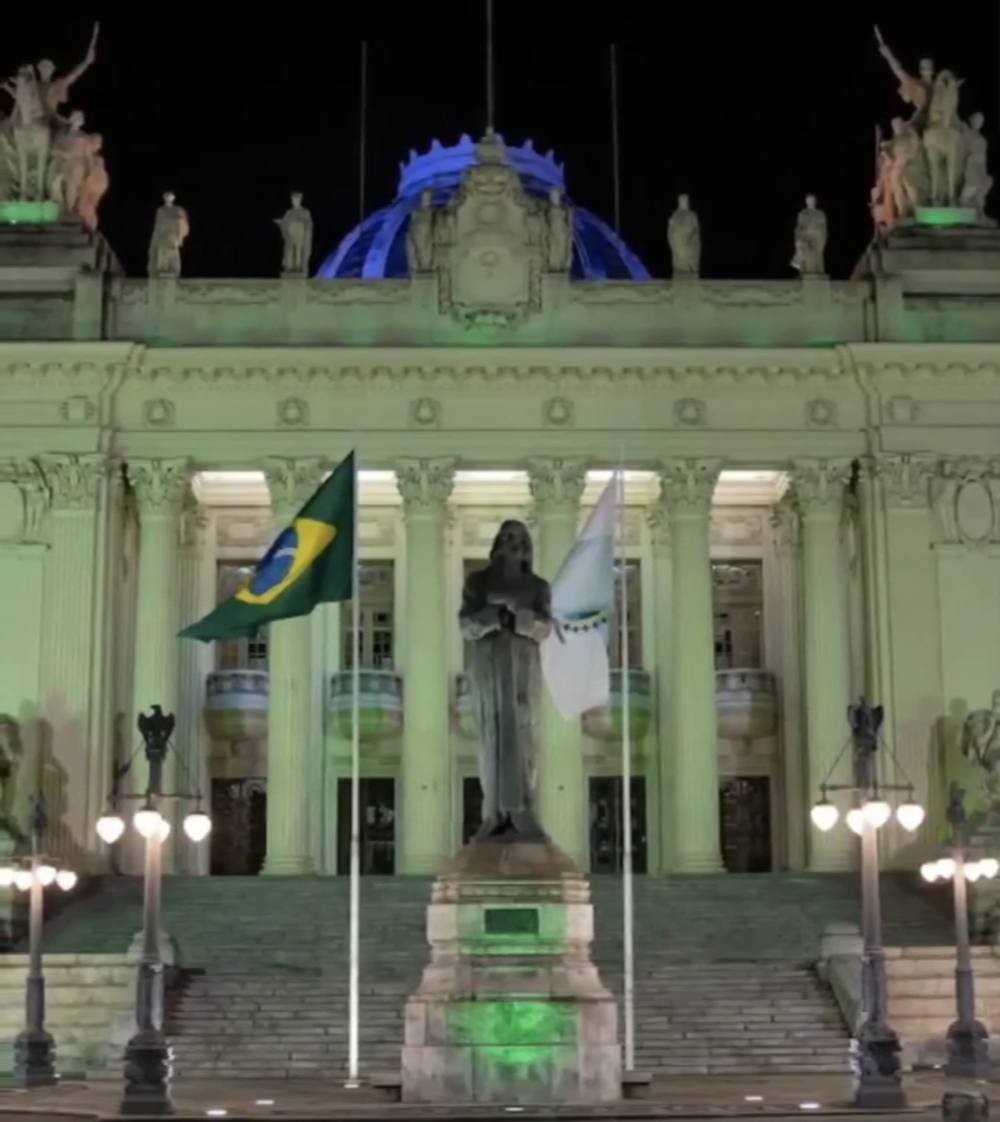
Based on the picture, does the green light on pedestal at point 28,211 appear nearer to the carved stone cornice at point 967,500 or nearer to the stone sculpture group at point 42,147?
the stone sculpture group at point 42,147

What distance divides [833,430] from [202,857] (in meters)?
17.8

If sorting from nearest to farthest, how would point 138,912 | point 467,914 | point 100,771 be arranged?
point 467,914 < point 138,912 < point 100,771

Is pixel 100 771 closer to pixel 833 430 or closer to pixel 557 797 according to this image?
pixel 557 797

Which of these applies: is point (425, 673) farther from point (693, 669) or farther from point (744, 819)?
point (744, 819)

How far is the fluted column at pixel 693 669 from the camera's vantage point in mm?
46781

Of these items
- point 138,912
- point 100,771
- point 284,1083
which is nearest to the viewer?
point 284,1083

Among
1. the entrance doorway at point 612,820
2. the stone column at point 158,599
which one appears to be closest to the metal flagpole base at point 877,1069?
the stone column at point 158,599

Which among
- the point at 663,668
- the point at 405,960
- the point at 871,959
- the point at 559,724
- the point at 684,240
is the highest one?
the point at 684,240

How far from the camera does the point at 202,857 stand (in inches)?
1948

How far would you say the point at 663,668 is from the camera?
50781 millimetres

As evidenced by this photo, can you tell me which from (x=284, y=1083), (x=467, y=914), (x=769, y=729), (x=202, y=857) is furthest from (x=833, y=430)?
(x=467, y=914)

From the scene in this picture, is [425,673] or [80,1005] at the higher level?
[425,673]

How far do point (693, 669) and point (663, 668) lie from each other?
10.9 feet

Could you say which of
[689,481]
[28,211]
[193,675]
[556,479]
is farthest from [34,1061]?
[28,211]
